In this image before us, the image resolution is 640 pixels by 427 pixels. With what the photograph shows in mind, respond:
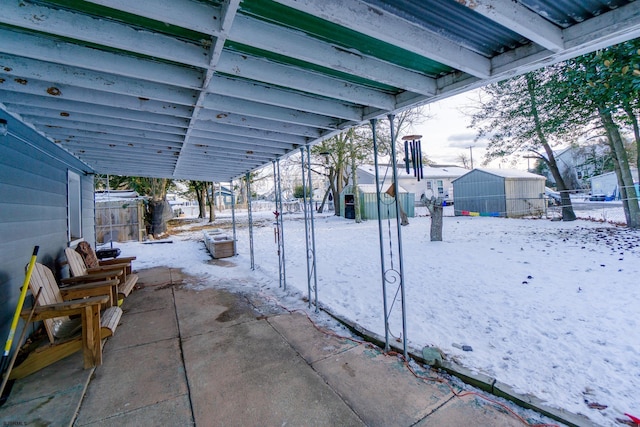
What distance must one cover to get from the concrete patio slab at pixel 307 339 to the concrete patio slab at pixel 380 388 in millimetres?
120

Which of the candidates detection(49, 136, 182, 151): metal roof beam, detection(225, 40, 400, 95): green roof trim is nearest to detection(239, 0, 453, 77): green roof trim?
detection(225, 40, 400, 95): green roof trim

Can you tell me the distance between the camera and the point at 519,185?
15680 mm

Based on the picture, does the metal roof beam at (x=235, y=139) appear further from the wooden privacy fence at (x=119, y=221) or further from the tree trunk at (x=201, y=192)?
the tree trunk at (x=201, y=192)

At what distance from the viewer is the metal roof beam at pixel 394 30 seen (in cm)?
134

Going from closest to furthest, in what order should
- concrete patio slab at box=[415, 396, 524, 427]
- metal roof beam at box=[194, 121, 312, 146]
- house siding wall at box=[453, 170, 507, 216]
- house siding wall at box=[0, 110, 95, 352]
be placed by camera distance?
concrete patio slab at box=[415, 396, 524, 427]
house siding wall at box=[0, 110, 95, 352]
metal roof beam at box=[194, 121, 312, 146]
house siding wall at box=[453, 170, 507, 216]

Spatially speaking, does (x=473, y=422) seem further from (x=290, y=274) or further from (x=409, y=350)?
(x=290, y=274)

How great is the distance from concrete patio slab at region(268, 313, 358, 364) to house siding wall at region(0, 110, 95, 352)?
2.59 meters

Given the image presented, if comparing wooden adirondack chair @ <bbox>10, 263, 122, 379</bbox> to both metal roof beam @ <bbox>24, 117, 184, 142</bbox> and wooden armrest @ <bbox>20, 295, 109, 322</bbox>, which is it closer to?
wooden armrest @ <bbox>20, 295, 109, 322</bbox>

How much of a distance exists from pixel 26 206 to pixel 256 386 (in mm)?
3262

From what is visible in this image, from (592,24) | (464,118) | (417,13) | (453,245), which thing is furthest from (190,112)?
(464,118)

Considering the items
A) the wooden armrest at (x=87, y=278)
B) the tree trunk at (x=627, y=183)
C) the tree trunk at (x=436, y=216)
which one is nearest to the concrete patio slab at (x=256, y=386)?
the wooden armrest at (x=87, y=278)

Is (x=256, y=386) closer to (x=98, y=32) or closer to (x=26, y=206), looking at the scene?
(x=98, y=32)

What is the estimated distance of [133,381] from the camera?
2355 mm

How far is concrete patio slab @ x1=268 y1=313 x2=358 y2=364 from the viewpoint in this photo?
271 centimetres
